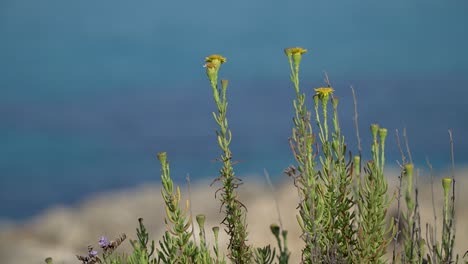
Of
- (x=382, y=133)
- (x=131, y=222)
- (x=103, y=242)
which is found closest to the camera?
(x=382, y=133)

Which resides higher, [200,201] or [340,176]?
[200,201]

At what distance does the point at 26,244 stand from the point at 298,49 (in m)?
7.01

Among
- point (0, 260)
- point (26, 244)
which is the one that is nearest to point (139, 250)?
point (0, 260)

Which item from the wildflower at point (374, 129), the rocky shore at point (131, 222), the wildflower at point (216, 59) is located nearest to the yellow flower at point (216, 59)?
the wildflower at point (216, 59)

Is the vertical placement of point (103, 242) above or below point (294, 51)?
below

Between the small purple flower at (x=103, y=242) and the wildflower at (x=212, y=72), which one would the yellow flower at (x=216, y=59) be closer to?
the wildflower at (x=212, y=72)

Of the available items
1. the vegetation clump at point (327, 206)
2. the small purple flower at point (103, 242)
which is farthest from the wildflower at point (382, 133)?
the small purple flower at point (103, 242)

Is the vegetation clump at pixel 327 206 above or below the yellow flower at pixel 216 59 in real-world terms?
below

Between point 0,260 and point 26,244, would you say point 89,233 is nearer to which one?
point 26,244

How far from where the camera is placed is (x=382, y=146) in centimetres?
322

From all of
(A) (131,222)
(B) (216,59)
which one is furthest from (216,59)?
(A) (131,222)

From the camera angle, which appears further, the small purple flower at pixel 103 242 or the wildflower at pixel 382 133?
the small purple flower at pixel 103 242

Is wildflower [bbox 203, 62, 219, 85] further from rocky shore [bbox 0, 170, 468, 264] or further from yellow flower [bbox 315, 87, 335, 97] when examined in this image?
rocky shore [bbox 0, 170, 468, 264]

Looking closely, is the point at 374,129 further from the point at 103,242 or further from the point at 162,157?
the point at 103,242
